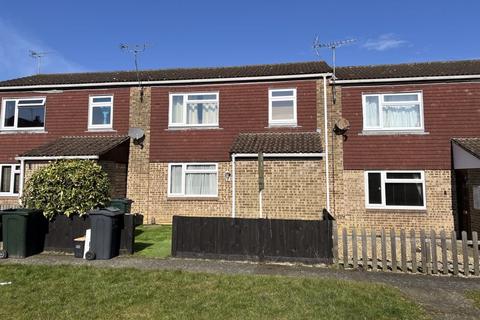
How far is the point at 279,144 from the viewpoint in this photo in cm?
1255

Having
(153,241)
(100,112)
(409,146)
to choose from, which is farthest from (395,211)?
(100,112)

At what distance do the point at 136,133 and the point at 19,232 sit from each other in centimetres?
664

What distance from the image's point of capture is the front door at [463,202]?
38.2 feet

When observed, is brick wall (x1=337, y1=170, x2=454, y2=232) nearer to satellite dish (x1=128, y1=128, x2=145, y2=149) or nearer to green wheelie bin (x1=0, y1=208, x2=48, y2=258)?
satellite dish (x1=128, y1=128, x2=145, y2=149)

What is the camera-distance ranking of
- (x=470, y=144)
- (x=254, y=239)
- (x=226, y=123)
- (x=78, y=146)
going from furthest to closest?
(x=226, y=123)
(x=78, y=146)
(x=470, y=144)
(x=254, y=239)

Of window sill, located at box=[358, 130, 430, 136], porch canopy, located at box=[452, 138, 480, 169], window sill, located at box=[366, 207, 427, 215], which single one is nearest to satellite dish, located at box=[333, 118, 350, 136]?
window sill, located at box=[358, 130, 430, 136]

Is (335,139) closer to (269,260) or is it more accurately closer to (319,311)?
(269,260)

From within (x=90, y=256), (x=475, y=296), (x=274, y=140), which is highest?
(x=274, y=140)

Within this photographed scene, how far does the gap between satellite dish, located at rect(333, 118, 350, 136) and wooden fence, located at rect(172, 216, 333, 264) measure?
6074 mm

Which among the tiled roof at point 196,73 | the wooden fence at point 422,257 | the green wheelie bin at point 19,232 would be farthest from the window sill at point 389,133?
the green wheelie bin at point 19,232

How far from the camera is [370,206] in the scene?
12773 millimetres

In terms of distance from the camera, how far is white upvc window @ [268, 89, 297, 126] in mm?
13944

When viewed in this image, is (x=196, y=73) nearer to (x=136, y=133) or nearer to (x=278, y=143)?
(x=136, y=133)

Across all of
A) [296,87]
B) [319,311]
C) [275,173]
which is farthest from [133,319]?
[296,87]
